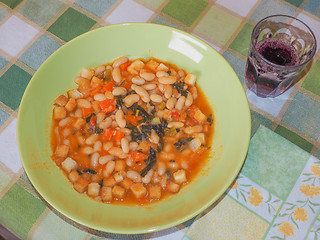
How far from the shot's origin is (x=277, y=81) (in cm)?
190

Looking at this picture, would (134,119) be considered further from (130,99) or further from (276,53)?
(276,53)

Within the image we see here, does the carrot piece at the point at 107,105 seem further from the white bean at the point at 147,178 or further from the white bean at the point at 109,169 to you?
the white bean at the point at 147,178

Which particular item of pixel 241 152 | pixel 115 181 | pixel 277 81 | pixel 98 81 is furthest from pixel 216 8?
pixel 115 181

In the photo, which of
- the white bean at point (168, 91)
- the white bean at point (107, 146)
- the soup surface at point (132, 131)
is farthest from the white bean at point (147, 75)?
the white bean at point (107, 146)

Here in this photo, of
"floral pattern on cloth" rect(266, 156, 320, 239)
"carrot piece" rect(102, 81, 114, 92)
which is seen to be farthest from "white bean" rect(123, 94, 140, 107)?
"floral pattern on cloth" rect(266, 156, 320, 239)

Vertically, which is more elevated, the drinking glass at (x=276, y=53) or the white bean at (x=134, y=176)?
the drinking glass at (x=276, y=53)

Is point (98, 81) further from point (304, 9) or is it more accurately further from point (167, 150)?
point (304, 9)

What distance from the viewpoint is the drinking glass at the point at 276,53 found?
1853 mm

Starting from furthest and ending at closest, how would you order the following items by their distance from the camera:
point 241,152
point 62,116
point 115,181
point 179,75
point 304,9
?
point 304,9 < point 179,75 < point 62,116 < point 115,181 < point 241,152

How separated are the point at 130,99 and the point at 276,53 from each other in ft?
2.98

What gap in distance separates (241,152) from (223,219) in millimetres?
369

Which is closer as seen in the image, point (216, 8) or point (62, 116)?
point (62, 116)

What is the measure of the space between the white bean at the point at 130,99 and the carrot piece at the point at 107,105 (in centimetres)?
7

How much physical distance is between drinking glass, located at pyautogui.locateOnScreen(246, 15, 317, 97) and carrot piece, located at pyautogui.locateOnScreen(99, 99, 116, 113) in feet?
2.79
